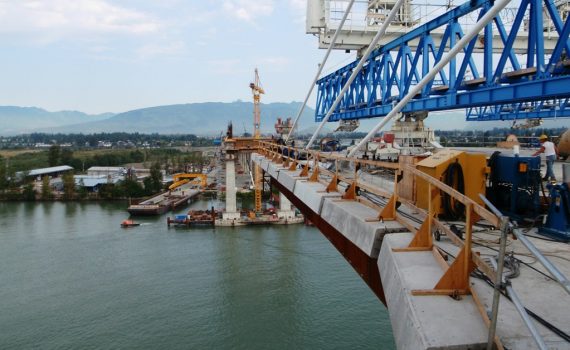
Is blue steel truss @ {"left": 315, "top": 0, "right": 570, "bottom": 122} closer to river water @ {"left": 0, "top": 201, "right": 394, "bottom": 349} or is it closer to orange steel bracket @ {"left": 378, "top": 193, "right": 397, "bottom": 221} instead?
orange steel bracket @ {"left": 378, "top": 193, "right": 397, "bottom": 221}

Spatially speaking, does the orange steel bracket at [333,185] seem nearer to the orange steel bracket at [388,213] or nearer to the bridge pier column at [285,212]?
the orange steel bracket at [388,213]

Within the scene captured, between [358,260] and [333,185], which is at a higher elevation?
[333,185]

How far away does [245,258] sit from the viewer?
1120 inches

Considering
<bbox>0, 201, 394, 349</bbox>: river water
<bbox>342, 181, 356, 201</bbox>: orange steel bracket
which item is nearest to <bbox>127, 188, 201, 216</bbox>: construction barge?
<bbox>0, 201, 394, 349</bbox>: river water

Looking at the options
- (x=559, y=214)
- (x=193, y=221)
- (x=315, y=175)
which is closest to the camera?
(x=559, y=214)

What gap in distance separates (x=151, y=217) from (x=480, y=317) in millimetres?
44243

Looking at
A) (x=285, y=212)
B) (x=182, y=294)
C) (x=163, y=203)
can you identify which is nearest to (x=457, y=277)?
(x=182, y=294)

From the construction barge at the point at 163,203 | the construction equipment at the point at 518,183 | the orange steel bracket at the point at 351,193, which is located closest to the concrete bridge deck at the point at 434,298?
the construction equipment at the point at 518,183

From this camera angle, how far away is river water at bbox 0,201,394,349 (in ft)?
56.9

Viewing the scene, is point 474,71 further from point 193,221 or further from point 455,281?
point 193,221

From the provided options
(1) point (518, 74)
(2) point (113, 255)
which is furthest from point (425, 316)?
(2) point (113, 255)

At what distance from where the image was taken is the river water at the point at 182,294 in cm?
1733

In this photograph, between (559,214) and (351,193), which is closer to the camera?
(559,214)

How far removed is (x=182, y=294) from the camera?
21.7 metres
